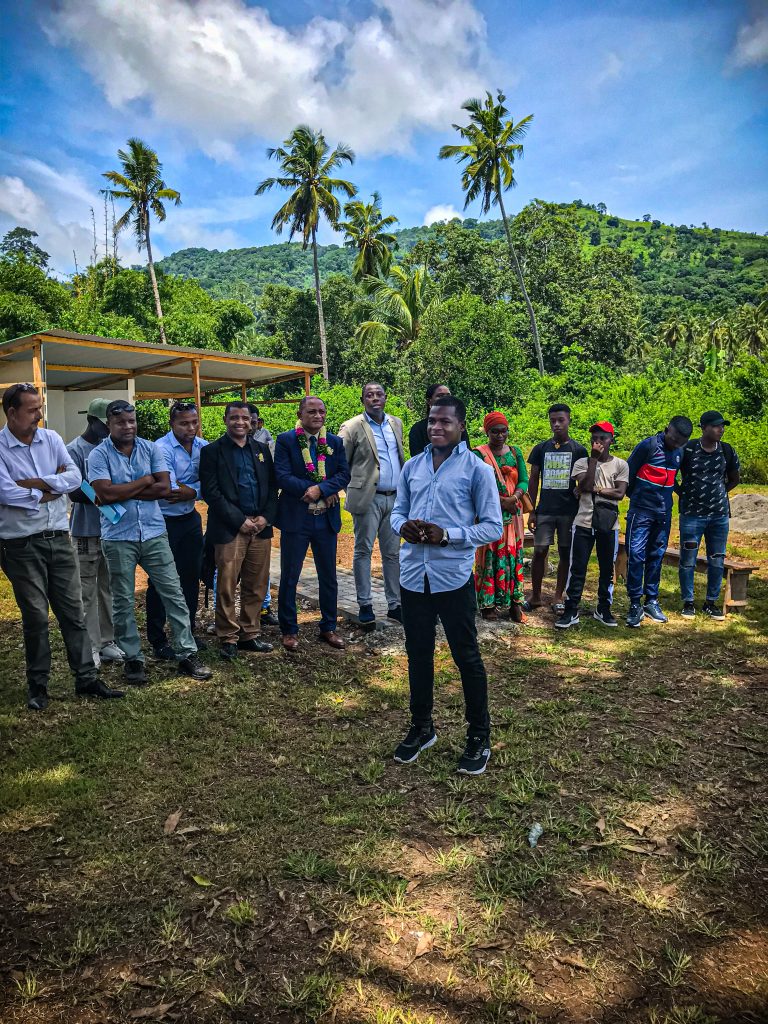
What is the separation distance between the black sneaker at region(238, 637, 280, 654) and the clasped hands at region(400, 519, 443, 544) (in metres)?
2.54

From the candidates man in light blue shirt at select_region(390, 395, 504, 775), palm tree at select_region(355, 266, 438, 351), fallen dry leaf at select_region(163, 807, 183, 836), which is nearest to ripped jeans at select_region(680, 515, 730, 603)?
man in light blue shirt at select_region(390, 395, 504, 775)

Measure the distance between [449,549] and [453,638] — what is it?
49 cm

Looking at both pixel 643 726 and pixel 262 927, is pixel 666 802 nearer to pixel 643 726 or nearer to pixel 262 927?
pixel 643 726

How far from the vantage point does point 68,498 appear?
16.1ft

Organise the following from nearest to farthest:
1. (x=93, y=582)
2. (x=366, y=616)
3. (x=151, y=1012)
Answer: (x=151, y=1012) < (x=93, y=582) < (x=366, y=616)

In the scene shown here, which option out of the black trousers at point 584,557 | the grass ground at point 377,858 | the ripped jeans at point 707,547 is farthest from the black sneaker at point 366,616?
the ripped jeans at point 707,547

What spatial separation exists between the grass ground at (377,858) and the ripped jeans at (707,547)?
1976 mm

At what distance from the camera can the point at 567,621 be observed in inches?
243

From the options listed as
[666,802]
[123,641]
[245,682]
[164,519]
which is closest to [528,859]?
[666,802]

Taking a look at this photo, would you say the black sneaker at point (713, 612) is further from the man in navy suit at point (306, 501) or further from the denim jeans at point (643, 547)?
the man in navy suit at point (306, 501)

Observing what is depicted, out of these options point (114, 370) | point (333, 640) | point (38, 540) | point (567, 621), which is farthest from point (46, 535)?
point (114, 370)

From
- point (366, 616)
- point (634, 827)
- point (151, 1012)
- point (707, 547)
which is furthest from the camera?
point (707, 547)

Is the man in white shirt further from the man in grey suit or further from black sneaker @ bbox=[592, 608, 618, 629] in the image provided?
black sneaker @ bbox=[592, 608, 618, 629]

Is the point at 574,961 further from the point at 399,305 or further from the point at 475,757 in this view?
the point at 399,305
